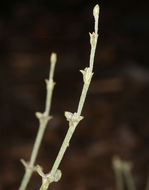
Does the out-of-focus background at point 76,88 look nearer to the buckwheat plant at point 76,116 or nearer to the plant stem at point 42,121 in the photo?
the plant stem at point 42,121

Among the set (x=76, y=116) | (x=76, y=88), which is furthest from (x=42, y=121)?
(x=76, y=88)

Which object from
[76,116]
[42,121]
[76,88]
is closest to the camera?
[76,116]

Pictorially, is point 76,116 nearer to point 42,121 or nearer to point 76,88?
point 42,121

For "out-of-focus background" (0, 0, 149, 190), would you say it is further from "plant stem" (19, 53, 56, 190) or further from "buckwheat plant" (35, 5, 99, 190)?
"buckwheat plant" (35, 5, 99, 190)

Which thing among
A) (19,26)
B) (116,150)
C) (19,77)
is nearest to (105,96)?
(116,150)

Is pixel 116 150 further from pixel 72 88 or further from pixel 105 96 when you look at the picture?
pixel 72 88

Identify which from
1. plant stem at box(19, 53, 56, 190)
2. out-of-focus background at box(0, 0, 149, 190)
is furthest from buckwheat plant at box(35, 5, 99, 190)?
out-of-focus background at box(0, 0, 149, 190)

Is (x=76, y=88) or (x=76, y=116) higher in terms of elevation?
(x=76, y=88)

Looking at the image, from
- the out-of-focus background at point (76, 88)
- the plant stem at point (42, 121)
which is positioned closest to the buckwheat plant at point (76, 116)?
the plant stem at point (42, 121)

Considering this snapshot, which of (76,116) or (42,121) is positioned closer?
(76,116)
